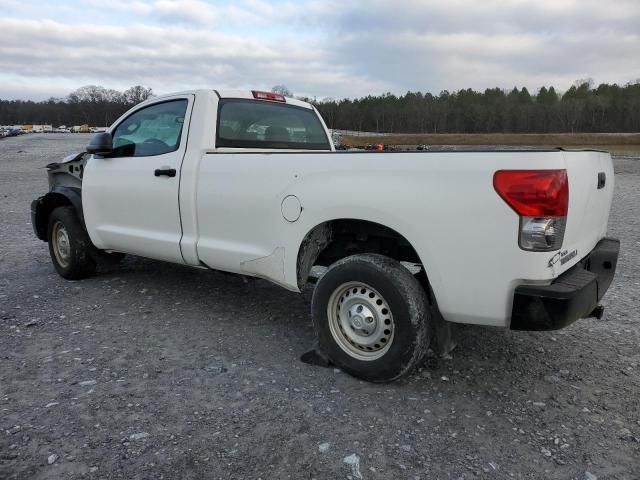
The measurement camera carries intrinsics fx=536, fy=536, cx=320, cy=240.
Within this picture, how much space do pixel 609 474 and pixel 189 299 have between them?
151 inches

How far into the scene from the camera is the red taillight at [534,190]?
2.69 m

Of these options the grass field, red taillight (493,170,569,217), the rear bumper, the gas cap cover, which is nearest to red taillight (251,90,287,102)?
the gas cap cover

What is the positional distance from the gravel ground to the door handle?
1260 millimetres

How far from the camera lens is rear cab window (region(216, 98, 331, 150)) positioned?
15.2 ft

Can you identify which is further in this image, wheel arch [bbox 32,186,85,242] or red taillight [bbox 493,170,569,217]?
wheel arch [bbox 32,186,85,242]

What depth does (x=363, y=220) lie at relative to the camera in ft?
11.0

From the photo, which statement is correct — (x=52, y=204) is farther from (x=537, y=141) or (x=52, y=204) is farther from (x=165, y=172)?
(x=537, y=141)

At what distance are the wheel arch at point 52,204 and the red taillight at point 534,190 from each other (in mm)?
4415

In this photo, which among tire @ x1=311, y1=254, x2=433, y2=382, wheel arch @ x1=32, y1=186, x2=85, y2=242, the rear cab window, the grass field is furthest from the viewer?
the grass field

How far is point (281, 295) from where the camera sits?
5.39 m

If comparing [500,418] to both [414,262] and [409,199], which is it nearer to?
[414,262]

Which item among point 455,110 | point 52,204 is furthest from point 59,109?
point 52,204

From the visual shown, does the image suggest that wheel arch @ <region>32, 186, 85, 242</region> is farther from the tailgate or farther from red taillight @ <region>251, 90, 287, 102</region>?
the tailgate

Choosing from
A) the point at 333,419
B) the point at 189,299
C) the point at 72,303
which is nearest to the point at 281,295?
the point at 189,299
